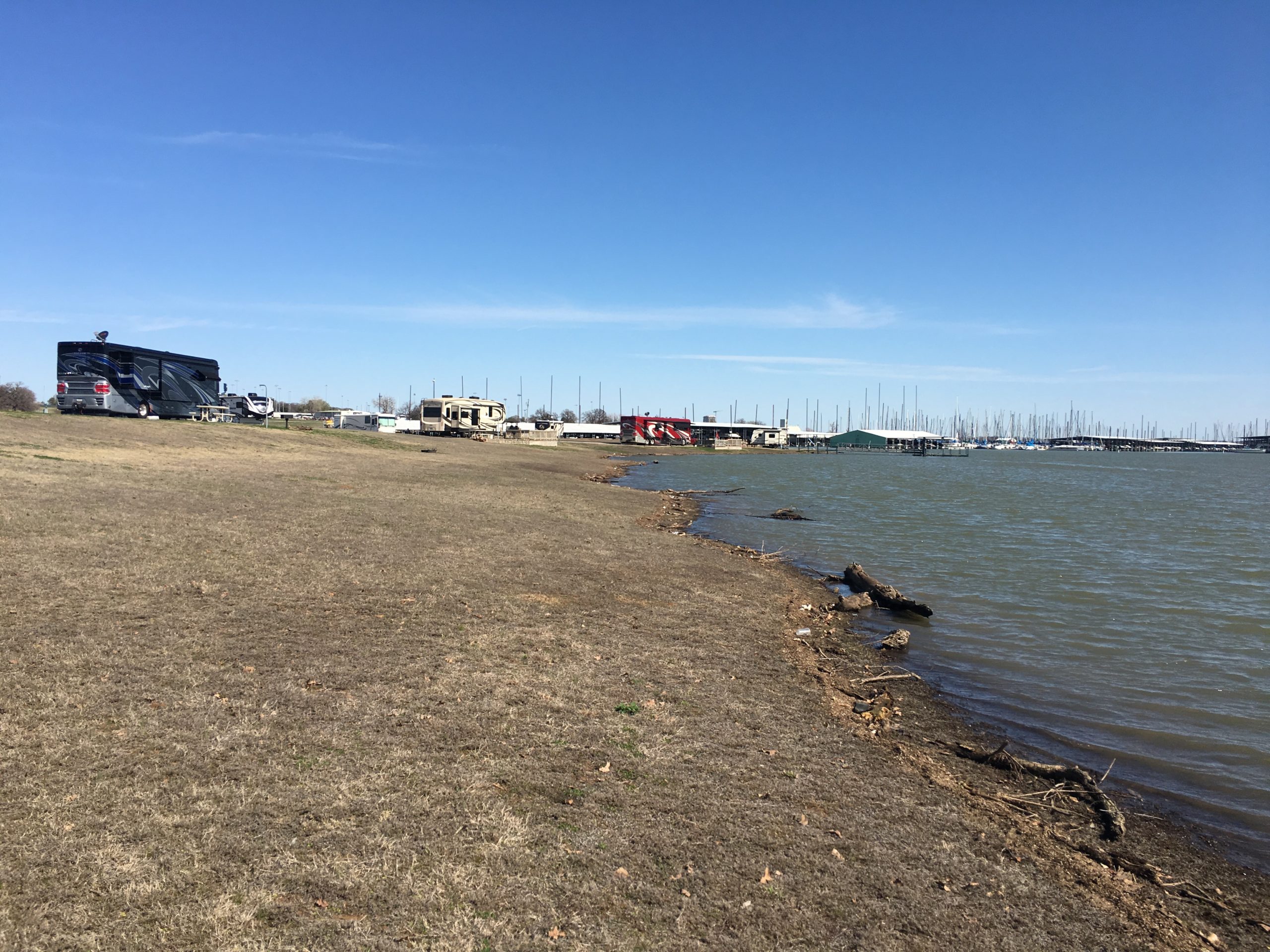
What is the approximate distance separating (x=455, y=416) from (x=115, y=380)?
39.5 metres

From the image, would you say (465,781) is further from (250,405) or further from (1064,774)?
(250,405)

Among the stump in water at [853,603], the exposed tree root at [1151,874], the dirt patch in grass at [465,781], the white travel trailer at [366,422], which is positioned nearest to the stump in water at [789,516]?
the stump in water at [853,603]

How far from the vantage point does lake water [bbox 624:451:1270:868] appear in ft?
30.1

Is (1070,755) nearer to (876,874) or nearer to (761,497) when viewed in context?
(876,874)

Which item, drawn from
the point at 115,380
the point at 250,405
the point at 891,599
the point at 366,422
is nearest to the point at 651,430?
the point at 366,422

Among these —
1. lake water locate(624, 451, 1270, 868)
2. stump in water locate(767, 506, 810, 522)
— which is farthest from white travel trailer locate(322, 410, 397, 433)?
stump in water locate(767, 506, 810, 522)

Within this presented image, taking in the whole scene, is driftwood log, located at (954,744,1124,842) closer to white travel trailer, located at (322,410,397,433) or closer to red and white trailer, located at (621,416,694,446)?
white travel trailer, located at (322,410,397,433)

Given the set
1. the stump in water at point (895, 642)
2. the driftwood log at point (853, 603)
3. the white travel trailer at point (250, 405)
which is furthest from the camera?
the white travel trailer at point (250, 405)

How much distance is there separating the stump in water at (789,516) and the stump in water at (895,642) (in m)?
19.5

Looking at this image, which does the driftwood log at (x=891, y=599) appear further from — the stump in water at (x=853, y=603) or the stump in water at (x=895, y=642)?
the stump in water at (x=895, y=642)

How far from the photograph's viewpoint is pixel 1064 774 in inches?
317

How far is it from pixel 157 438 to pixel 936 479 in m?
65.7

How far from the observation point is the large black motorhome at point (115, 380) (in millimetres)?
38031

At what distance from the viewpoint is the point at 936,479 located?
246ft
